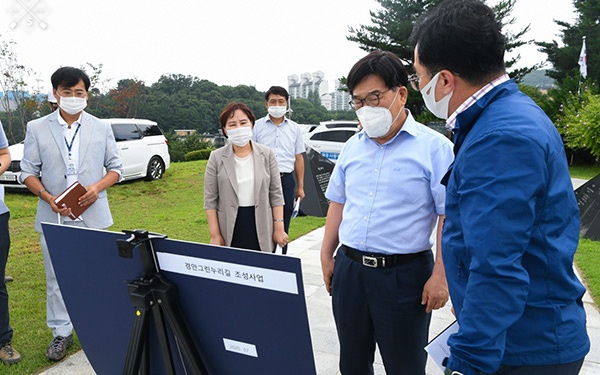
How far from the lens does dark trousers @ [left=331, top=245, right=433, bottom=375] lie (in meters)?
1.76

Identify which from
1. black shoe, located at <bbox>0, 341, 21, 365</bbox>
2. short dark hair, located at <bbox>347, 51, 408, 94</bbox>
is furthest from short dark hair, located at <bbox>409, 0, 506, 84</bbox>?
black shoe, located at <bbox>0, 341, 21, 365</bbox>

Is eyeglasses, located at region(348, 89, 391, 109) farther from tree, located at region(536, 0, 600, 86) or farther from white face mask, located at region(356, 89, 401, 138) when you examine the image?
tree, located at region(536, 0, 600, 86)

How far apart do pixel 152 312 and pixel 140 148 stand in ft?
31.3

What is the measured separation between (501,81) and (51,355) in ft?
9.31

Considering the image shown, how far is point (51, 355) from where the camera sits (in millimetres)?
2703

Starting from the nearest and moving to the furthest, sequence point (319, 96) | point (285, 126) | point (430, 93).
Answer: point (430, 93), point (285, 126), point (319, 96)

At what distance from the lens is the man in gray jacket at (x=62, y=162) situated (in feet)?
8.83

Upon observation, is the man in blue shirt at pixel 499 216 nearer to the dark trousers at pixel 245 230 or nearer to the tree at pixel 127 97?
the dark trousers at pixel 245 230

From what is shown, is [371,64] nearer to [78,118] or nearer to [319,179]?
[78,118]

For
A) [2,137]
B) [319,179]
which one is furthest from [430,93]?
[319,179]

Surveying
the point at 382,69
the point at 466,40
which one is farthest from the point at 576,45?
the point at 466,40

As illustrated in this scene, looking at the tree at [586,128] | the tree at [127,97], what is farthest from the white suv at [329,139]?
the tree at [127,97]

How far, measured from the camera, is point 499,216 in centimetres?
97

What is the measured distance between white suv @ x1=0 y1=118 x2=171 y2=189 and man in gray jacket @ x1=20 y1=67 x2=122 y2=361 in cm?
717
